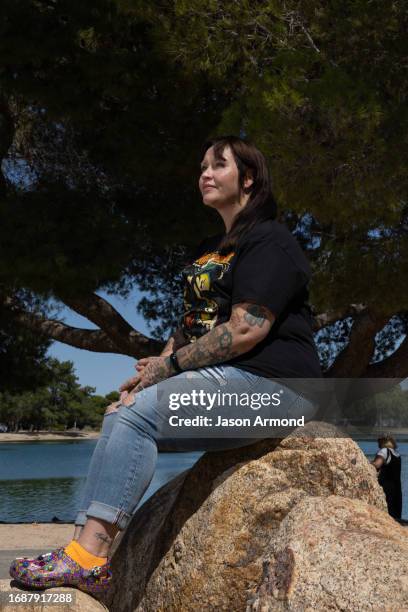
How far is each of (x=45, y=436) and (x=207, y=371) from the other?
88.8m

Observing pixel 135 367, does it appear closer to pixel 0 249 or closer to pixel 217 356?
pixel 217 356

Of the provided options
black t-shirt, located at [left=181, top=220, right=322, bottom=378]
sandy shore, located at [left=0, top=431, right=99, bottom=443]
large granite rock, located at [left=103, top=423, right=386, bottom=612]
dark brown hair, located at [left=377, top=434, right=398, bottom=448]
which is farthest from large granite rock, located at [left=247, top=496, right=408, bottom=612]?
sandy shore, located at [left=0, top=431, right=99, bottom=443]

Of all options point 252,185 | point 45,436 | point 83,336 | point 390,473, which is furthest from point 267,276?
point 45,436

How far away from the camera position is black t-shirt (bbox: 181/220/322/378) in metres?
2.69

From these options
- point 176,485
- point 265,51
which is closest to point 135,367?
point 176,485

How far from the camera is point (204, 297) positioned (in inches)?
115

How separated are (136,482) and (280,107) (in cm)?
504

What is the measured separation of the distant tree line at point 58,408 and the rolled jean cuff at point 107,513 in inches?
2604

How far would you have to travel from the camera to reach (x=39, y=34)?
9594 mm

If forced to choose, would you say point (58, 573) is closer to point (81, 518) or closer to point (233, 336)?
point (81, 518)

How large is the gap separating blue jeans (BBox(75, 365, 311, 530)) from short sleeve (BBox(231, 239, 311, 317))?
259 millimetres

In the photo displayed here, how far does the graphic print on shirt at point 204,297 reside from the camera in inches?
113

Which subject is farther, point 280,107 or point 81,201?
point 81,201

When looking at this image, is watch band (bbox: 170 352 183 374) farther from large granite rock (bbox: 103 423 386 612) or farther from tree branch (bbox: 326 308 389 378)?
tree branch (bbox: 326 308 389 378)
